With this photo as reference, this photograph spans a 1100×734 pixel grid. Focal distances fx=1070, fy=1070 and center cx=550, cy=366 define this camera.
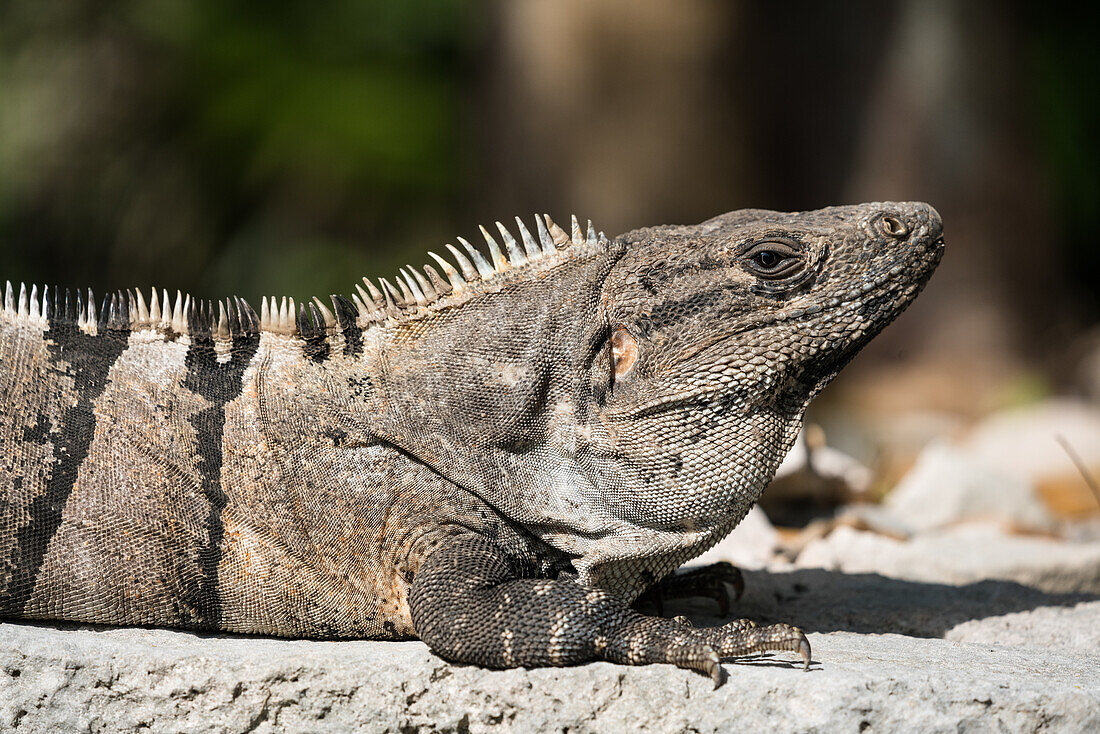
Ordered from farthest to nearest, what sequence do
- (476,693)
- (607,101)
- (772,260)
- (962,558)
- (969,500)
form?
1. (607,101)
2. (969,500)
3. (962,558)
4. (772,260)
5. (476,693)

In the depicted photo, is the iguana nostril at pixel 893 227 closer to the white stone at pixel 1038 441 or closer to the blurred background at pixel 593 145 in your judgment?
the white stone at pixel 1038 441

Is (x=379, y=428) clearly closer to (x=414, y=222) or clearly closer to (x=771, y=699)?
(x=771, y=699)

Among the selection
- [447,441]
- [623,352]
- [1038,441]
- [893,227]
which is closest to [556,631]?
[447,441]

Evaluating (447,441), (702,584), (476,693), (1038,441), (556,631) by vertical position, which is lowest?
(476,693)

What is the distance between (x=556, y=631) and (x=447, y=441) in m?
1.08

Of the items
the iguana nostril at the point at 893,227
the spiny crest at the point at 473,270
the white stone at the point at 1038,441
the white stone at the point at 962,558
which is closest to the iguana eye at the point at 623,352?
the spiny crest at the point at 473,270

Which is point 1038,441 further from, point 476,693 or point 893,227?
point 476,693

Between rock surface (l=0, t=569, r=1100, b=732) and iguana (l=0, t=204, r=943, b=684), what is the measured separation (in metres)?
0.33

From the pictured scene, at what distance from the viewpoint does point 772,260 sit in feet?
16.9

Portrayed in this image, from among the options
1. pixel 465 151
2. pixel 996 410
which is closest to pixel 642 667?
pixel 996 410

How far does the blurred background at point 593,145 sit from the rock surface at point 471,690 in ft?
36.0

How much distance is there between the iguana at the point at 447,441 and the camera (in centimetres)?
498

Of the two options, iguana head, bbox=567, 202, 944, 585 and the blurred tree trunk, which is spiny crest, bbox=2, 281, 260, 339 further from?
the blurred tree trunk

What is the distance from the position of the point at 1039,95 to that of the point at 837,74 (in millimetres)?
3248
